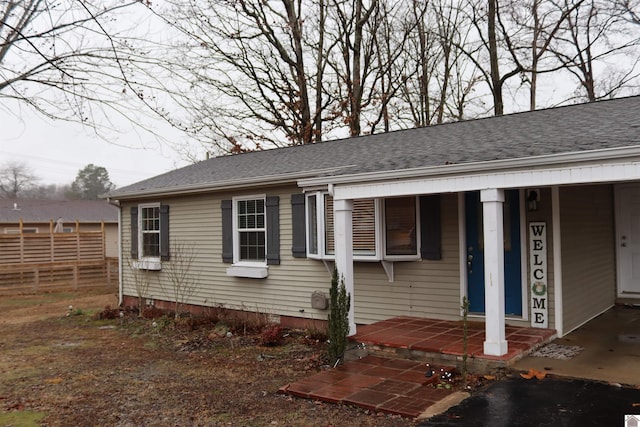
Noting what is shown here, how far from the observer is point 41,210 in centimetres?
2959

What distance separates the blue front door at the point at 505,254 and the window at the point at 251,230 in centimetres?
371

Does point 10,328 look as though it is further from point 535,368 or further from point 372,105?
point 372,105

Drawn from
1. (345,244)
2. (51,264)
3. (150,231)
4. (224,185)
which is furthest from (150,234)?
(51,264)

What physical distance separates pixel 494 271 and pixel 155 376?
435 centimetres

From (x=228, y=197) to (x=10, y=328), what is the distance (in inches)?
210

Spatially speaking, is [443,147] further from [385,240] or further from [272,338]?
[272,338]

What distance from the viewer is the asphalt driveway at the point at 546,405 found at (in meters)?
4.17

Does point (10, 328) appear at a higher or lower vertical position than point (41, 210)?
lower

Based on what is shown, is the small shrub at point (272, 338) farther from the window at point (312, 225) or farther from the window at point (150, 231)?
the window at point (150, 231)

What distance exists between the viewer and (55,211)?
29.7m

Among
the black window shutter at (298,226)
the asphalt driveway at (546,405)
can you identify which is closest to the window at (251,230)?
the black window shutter at (298,226)

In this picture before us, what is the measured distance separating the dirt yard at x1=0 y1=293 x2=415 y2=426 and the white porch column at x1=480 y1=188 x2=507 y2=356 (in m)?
1.71

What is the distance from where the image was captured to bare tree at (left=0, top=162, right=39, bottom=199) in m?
40.2

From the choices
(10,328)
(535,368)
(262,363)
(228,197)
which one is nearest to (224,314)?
(228,197)
